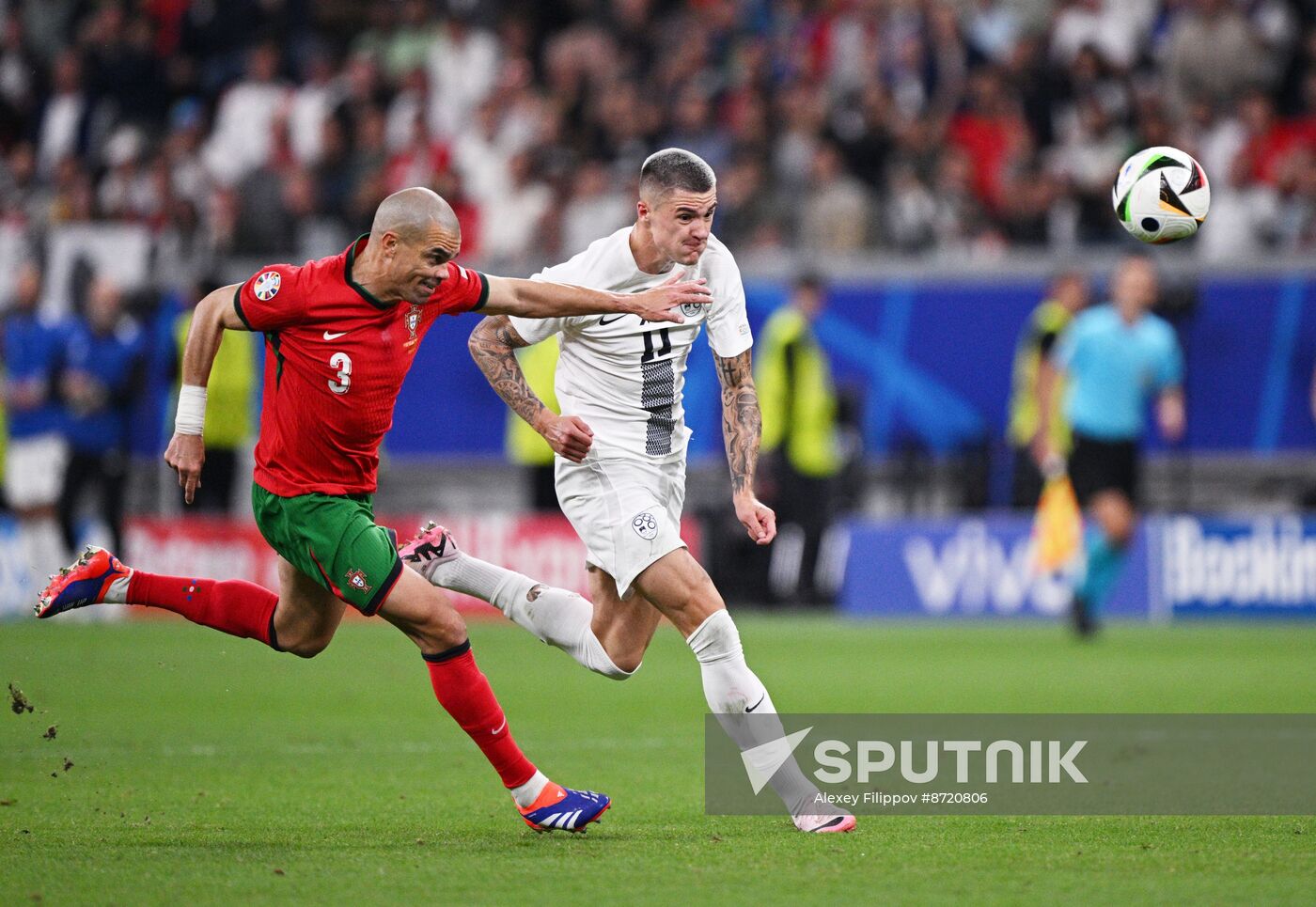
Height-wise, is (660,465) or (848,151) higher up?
(848,151)

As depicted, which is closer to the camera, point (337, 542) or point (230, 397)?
point (337, 542)

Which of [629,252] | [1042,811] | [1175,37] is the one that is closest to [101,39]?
[1175,37]

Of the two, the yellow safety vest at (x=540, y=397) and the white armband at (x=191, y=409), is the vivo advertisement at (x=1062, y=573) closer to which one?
the yellow safety vest at (x=540, y=397)

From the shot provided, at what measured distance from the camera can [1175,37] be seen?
1802 cm

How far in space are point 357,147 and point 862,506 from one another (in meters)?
6.84

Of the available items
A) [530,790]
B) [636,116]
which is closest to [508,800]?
[530,790]

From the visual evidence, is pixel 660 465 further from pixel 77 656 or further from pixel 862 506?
pixel 862 506

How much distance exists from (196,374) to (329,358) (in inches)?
18.3

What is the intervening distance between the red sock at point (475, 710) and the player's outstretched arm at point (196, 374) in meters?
1.05

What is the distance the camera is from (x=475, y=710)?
6434mm

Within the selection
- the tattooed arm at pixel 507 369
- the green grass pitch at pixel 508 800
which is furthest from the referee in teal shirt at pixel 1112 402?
the tattooed arm at pixel 507 369

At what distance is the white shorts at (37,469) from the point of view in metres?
17.0

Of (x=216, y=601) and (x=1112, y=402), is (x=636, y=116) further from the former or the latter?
(x=216, y=601)

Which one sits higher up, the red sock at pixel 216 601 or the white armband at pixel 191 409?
the white armband at pixel 191 409
